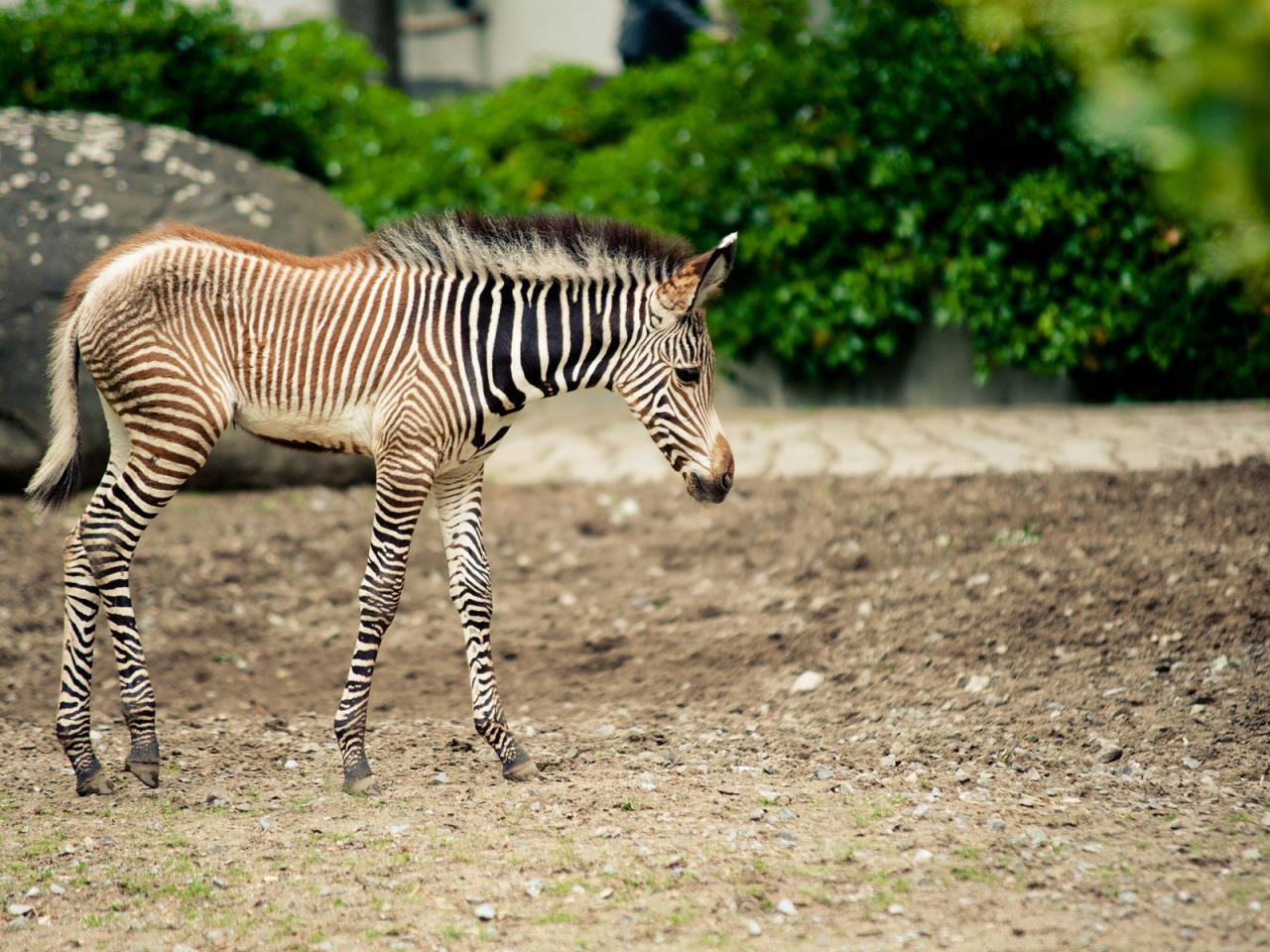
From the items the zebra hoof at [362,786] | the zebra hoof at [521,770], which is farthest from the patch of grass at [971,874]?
the zebra hoof at [362,786]

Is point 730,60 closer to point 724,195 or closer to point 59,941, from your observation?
point 724,195

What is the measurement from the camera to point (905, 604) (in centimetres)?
615

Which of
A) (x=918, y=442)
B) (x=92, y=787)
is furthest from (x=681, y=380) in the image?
(x=918, y=442)

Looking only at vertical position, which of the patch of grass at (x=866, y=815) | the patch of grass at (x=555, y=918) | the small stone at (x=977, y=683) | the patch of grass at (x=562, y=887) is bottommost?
the small stone at (x=977, y=683)

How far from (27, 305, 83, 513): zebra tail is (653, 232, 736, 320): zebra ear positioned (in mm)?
2130

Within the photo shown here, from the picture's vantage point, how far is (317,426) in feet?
15.2

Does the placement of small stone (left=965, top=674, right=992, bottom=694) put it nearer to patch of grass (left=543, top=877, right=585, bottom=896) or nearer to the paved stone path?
patch of grass (left=543, top=877, right=585, bottom=896)

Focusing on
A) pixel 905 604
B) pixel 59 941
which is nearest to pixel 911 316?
pixel 905 604

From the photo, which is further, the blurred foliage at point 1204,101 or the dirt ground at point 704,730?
the dirt ground at point 704,730

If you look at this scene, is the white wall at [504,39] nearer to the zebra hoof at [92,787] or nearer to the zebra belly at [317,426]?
the zebra belly at [317,426]

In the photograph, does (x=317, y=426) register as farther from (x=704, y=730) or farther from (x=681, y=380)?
(x=704, y=730)

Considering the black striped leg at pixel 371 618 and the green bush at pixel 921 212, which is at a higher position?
the green bush at pixel 921 212

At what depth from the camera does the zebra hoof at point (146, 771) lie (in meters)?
4.59

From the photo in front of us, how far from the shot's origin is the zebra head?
4504 millimetres
